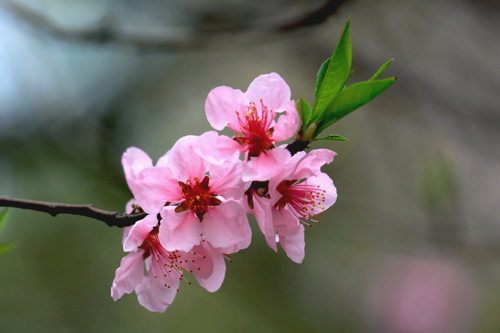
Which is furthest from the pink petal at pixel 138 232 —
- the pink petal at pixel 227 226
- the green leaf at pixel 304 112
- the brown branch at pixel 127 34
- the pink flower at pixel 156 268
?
the brown branch at pixel 127 34

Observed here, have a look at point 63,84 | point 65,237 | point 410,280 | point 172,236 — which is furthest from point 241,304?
point 172,236

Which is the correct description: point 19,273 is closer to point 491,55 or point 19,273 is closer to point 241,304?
point 241,304

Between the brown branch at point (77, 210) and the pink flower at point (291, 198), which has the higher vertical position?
the pink flower at point (291, 198)

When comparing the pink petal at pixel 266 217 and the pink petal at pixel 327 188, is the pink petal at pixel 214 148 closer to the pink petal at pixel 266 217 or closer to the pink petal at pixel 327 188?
the pink petal at pixel 266 217

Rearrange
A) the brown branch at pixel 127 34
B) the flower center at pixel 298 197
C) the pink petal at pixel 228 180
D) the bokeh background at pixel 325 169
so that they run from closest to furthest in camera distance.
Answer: the pink petal at pixel 228 180 < the flower center at pixel 298 197 < the brown branch at pixel 127 34 < the bokeh background at pixel 325 169

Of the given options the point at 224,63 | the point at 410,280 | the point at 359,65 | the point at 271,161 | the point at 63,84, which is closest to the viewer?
the point at 271,161

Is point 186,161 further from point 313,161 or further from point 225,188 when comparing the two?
point 313,161

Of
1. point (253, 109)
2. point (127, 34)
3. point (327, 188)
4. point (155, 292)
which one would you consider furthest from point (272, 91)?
point (127, 34)
